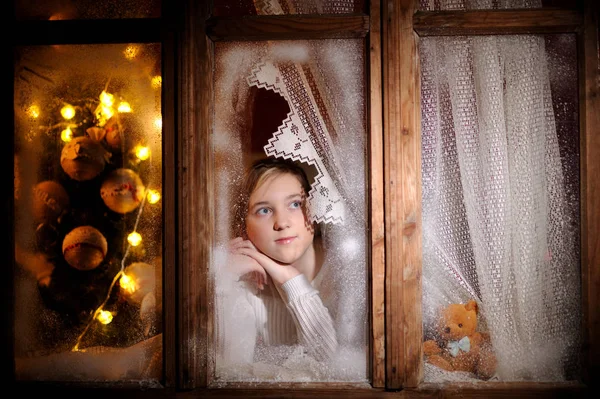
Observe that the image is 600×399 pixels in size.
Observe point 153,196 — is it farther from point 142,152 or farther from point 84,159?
point 84,159

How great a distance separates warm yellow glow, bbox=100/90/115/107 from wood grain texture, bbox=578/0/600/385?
2597 millimetres

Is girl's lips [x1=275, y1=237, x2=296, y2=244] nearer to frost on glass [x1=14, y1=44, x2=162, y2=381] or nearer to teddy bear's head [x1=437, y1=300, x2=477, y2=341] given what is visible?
frost on glass [x1=14, y1=44, x2=162, y2=381]

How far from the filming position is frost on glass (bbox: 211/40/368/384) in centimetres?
254

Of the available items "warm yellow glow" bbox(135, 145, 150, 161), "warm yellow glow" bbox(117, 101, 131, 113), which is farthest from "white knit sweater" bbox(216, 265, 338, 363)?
"warm yellow glow" bbox(117, 101, 131, 113)

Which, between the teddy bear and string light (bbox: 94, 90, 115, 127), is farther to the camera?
string light (bbox: 94, 90, 115, 127)

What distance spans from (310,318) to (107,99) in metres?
1.69

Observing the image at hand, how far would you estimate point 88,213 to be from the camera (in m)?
2.61

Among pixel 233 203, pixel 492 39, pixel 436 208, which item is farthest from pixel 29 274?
pixel 492 39

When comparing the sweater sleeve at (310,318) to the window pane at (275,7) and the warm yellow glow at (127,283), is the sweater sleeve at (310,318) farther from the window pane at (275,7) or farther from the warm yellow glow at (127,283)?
the window pane at (275,7)

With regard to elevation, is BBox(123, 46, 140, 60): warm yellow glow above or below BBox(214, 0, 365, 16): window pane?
below

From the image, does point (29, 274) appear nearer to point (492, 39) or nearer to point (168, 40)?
point (168, 40)

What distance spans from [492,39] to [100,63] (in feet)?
7.24

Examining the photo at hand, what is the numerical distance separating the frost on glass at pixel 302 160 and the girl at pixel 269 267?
0.04 feet

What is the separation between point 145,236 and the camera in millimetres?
2594
